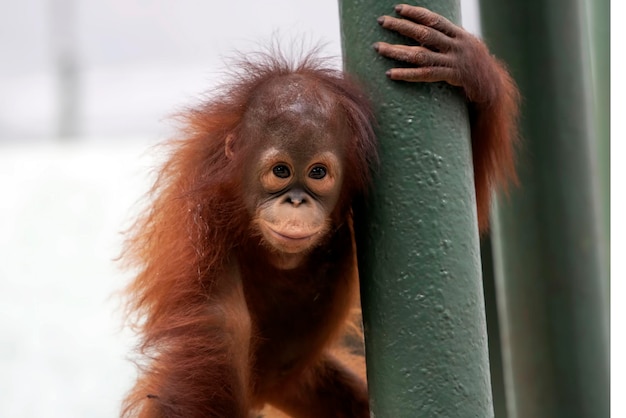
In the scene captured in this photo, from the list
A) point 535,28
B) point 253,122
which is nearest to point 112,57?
point 535,28

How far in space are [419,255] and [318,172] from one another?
39 centimetres

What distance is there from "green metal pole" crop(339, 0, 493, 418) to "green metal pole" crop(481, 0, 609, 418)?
1.04 meters

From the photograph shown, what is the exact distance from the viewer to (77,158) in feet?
17.4

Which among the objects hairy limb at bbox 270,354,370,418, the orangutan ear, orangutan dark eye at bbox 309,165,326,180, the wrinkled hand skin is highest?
the wrinkled hand skin

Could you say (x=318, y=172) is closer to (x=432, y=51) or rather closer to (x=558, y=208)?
(x=432, y=51)

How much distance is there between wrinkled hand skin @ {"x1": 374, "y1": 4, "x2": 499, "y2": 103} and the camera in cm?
171

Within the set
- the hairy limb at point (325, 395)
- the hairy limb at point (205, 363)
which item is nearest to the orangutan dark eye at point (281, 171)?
the hairy limb at point (205, 363)

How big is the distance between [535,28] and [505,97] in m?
0.63

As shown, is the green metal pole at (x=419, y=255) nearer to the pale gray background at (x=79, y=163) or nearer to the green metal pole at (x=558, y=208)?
the green metal pole at (x=558, y=208)

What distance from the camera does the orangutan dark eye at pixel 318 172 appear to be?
1953mm

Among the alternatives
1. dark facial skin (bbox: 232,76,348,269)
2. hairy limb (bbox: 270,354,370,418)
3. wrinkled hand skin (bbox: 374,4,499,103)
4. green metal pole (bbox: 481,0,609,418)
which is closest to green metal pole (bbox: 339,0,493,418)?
wrinkled hand skin (bbox: 374,4,499,103)

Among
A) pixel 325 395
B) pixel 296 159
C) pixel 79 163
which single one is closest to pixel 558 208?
pixel 325 395

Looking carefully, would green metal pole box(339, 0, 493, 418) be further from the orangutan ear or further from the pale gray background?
the pale gray background

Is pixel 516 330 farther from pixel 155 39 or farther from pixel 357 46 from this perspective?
pixel 155 39
